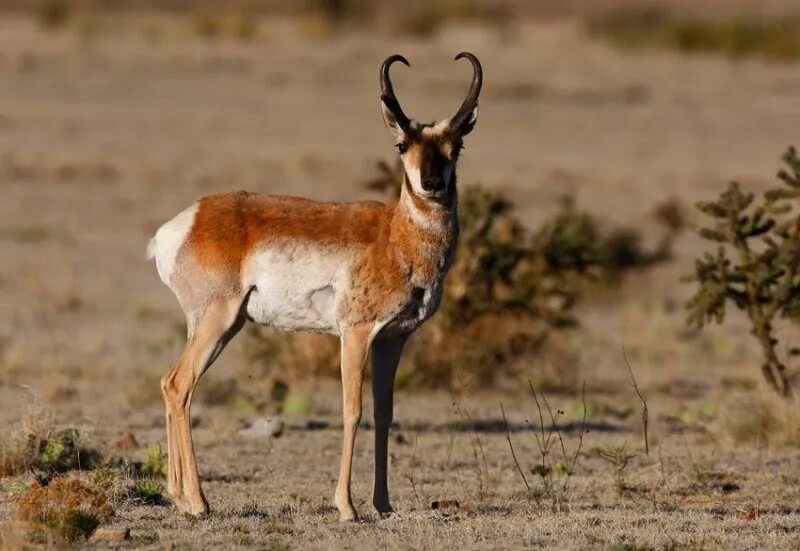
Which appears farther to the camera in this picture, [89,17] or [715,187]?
[89,17]

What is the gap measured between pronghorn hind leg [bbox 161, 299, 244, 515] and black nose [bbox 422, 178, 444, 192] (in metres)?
1.28

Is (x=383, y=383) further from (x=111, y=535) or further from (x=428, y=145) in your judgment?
(x=111, y=535)

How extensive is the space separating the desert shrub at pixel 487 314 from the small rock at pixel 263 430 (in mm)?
2735

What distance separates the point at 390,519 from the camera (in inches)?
368

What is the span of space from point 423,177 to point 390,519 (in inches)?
75.8

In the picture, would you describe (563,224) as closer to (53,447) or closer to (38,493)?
(53,447)

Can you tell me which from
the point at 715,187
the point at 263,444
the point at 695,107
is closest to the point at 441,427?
the point at 263,444

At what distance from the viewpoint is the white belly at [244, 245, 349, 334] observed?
9.45 metres

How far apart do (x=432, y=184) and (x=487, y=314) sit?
7.66m

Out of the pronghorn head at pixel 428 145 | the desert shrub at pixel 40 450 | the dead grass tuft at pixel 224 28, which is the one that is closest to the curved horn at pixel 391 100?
the pronghorn head at pixel 428 145

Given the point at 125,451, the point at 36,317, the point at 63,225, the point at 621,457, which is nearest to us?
the point at 621,457

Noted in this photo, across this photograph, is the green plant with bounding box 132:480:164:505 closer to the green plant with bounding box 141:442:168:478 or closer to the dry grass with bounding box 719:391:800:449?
the green plant with bounding box 141:442:168:478

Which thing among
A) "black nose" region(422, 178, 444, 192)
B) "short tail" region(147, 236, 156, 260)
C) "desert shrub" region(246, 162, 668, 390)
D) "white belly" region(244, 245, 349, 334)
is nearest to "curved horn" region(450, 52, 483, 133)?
"black nose" region(422, 178, 444, 192)

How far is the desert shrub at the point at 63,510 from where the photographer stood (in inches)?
334
